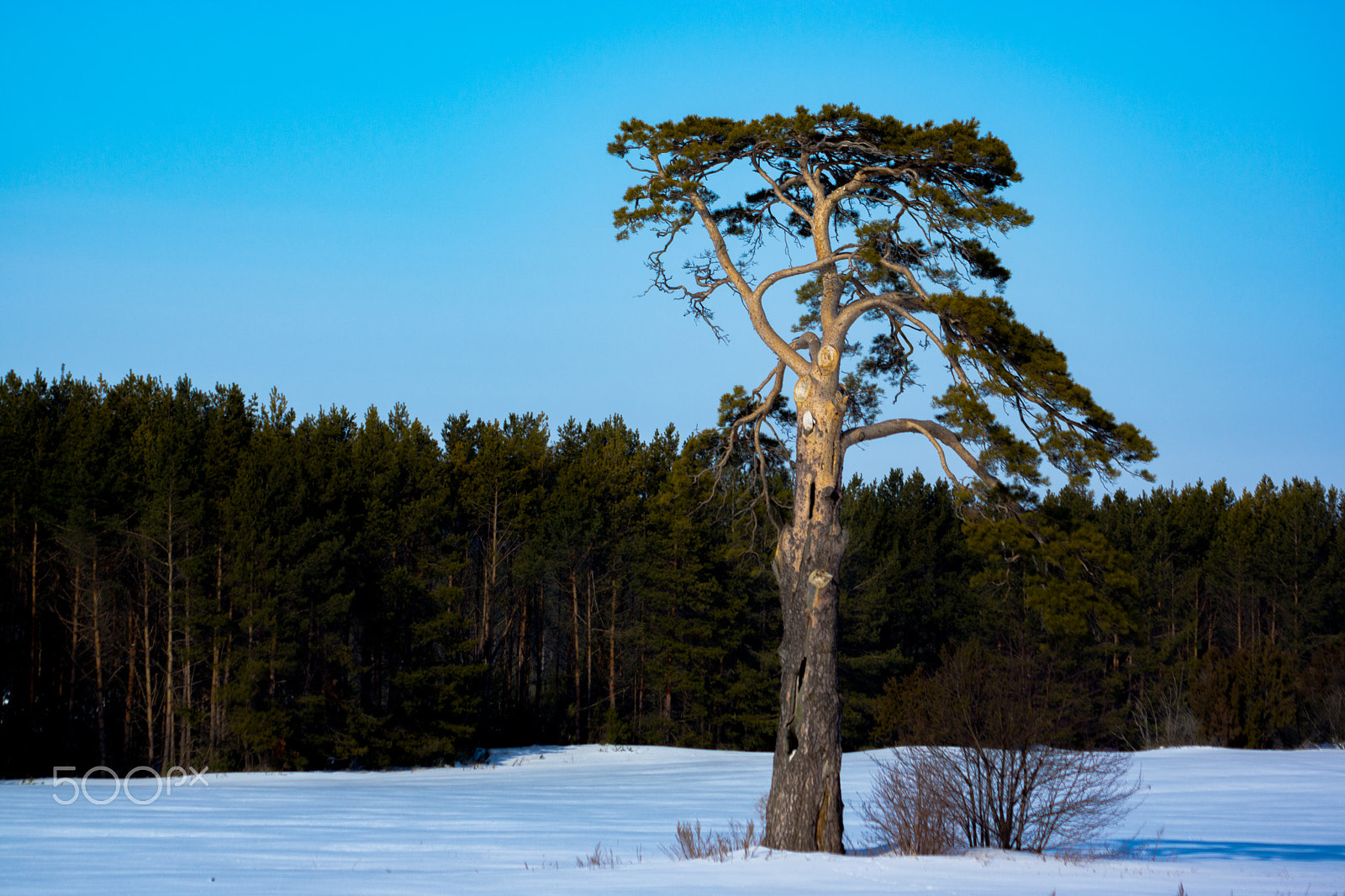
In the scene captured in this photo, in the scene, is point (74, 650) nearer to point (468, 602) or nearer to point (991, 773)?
point (468, 602)

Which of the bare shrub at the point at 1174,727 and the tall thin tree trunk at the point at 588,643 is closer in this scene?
the bare shrub at the point at 1174,727

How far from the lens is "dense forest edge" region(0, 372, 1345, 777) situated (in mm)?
28891

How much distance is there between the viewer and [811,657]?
10391 mm

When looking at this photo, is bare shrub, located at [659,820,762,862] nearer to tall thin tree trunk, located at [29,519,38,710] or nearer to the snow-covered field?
the snow-covered field

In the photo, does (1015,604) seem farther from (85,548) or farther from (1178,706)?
(85,548)

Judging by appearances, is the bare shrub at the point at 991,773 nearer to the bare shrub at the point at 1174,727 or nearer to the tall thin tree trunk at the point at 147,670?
the bare shrub at the point at 1174,727

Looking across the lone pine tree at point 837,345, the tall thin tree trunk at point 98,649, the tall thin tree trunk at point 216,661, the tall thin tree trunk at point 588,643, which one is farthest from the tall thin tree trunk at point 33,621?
the lone pine tree at point 837,345

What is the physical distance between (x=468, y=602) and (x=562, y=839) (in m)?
30.2

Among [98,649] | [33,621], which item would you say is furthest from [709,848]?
[33,621]

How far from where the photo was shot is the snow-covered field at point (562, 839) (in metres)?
8.13

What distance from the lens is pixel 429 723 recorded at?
32.3 m

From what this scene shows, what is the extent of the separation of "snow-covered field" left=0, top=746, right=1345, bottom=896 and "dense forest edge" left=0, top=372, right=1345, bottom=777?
4183 millimetres

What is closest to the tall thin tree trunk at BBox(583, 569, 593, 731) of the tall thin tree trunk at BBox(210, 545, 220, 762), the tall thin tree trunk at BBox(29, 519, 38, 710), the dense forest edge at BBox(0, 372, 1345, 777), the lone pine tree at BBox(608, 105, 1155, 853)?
the dense forest edge at BBox(0, 372, 1345, 777)

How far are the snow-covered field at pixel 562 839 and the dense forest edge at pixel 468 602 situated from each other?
418 cm
